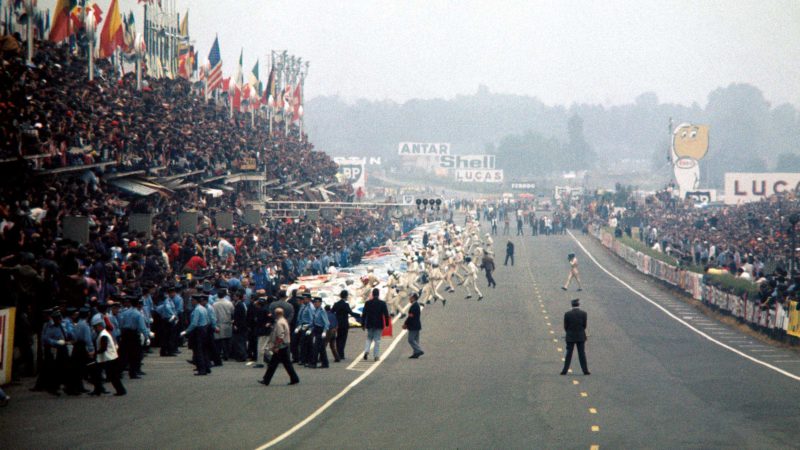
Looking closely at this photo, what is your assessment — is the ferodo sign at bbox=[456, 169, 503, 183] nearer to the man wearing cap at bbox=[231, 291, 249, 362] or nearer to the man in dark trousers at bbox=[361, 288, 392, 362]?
the man in dark trousers at bbox=[361, 288, 392, 362]

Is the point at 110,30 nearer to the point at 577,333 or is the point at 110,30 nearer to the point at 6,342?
the point at 6,342

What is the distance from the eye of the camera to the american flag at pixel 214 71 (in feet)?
170

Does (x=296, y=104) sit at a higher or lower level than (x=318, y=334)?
higher

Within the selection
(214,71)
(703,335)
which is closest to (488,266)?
(703,335)

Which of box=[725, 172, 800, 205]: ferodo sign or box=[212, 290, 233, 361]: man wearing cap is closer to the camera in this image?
box=[212, 290, 233, 361]: man wearing cap

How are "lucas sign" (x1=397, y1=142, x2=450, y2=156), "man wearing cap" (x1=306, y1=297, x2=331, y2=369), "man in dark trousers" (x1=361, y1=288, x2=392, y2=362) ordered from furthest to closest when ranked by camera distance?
"lucas sign" (x1=397, y1=142, x2=450, y2=156), "man in dark trousers" (x1=361, y1=288, x2=392, y2=362), "man wearing cap" (x1=306, y1=297, x2=331, y2=369)

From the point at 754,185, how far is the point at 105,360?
284ft

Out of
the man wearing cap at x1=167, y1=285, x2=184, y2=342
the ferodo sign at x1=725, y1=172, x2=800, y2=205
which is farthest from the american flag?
the ferodo sign at x1=725, y1=172, x2=800, y2=205

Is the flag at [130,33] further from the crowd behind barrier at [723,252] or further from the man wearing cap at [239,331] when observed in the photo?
the crowd behind barrier at [723,252]

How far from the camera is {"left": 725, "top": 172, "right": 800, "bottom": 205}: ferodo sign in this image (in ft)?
314

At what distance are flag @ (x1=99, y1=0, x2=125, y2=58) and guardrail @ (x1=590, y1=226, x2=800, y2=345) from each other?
22.3 m

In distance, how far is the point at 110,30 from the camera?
3797 centimetres

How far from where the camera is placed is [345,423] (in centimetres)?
1565

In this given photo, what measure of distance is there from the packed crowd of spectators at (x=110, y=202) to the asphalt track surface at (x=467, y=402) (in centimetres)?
208
